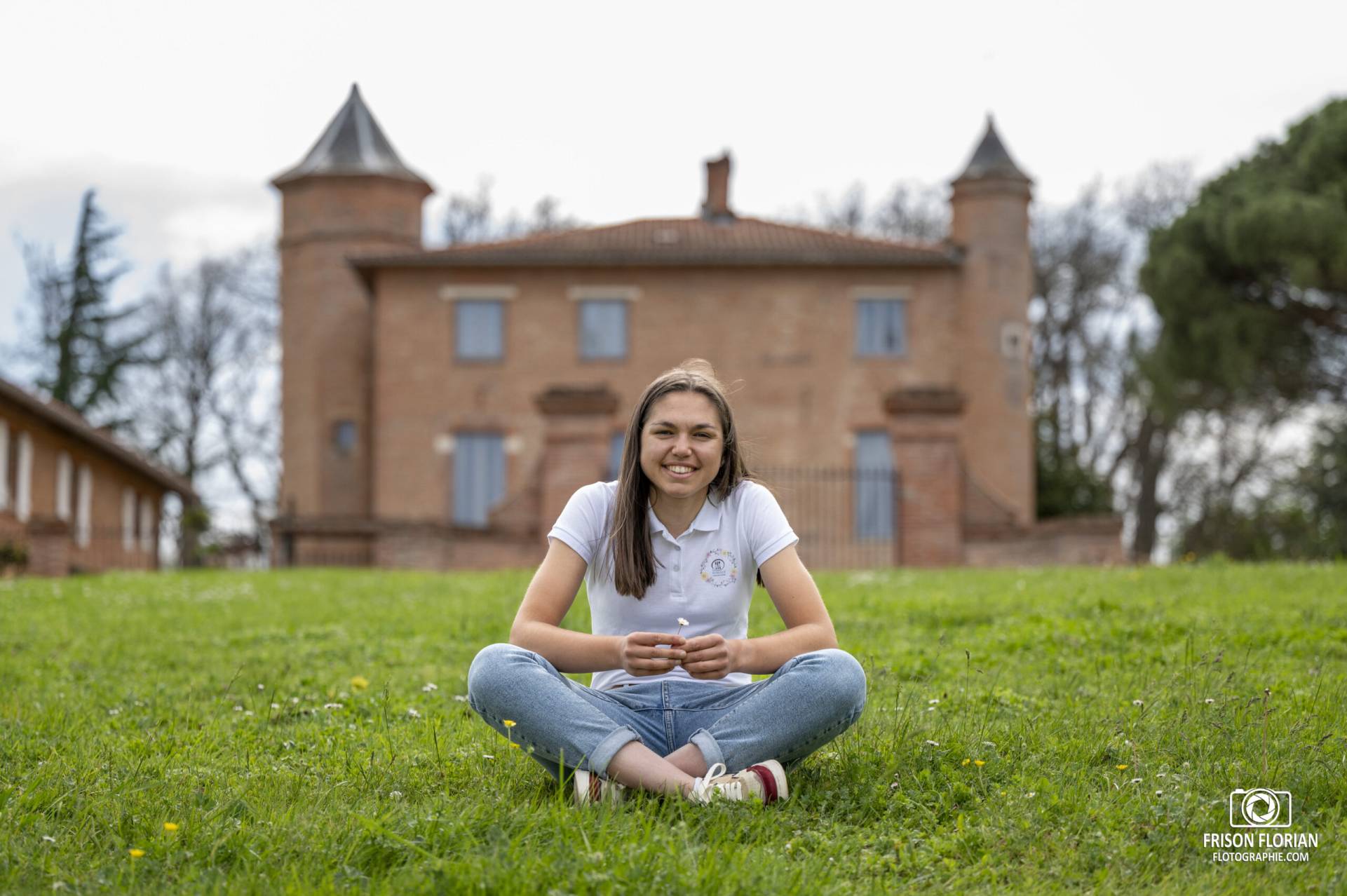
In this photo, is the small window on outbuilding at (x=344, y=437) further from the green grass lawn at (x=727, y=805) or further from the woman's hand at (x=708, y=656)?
the woman's hand at (x=708, y=656)

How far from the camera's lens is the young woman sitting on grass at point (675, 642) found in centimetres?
428

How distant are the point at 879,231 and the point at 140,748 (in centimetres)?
3673

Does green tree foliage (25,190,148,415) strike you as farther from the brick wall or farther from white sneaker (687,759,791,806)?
white sneaker (687,759,791,806)

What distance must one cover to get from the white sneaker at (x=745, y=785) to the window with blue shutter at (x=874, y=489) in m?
20.2

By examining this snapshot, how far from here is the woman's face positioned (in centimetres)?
466

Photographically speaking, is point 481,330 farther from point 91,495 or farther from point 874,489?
point 91,495

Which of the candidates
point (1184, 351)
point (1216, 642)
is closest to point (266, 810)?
point (1216, 642)

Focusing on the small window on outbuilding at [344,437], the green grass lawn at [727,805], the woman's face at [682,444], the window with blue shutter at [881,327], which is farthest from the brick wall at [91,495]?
the woman's face at [682,444]

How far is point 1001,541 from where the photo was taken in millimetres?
19734

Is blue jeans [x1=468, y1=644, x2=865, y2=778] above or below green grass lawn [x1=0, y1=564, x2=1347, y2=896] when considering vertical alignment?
above

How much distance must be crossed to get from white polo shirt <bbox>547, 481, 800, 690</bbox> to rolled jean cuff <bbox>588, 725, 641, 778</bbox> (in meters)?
0.38

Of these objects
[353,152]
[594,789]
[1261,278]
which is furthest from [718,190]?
[594,789]

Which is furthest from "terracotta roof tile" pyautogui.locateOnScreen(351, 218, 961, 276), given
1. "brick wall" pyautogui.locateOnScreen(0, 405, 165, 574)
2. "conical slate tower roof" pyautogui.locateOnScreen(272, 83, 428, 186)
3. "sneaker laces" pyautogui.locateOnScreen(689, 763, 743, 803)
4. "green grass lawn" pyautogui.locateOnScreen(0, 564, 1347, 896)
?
"sneaker laces" pyautogui.locateOnScreen(689, 763, 743, 803)

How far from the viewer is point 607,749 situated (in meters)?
4.25
